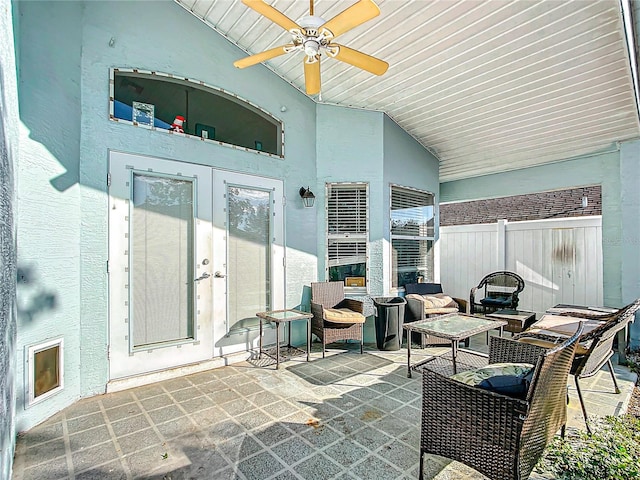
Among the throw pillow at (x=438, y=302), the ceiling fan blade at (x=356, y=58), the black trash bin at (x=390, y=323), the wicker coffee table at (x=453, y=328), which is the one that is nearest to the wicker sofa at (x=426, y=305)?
the throw pillow at (x=438, y=302)

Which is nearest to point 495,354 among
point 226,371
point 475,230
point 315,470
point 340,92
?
point 315,470

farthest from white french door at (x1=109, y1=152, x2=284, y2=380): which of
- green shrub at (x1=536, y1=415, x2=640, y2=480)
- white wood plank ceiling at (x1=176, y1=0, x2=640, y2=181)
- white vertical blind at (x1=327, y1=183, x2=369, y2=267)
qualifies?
green shrub at (x1=536, y1=415, x2=640, y2=480)

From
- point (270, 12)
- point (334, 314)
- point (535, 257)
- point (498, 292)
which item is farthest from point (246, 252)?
point (535, 257)

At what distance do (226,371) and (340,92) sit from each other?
3.94 meters

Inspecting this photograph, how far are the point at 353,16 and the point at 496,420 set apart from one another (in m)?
2.71

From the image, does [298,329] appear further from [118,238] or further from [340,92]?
[340,92]

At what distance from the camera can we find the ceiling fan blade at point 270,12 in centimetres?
244

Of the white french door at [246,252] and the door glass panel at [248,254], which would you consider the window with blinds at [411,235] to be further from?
the door glass panel at [248,254]

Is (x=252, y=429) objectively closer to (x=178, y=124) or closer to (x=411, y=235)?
(x=178, y=124)

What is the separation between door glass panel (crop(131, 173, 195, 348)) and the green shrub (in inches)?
135

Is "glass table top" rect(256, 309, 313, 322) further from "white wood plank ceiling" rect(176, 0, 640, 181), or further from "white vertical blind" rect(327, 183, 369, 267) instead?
"white wood plank ceiling" rect(176, 0, 640, 181)

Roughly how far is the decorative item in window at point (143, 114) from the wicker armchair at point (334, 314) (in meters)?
2.79

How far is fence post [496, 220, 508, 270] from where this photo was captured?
651cm

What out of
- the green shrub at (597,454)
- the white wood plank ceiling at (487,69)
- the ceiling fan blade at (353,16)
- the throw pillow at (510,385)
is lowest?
the green shrub at (597,454)
